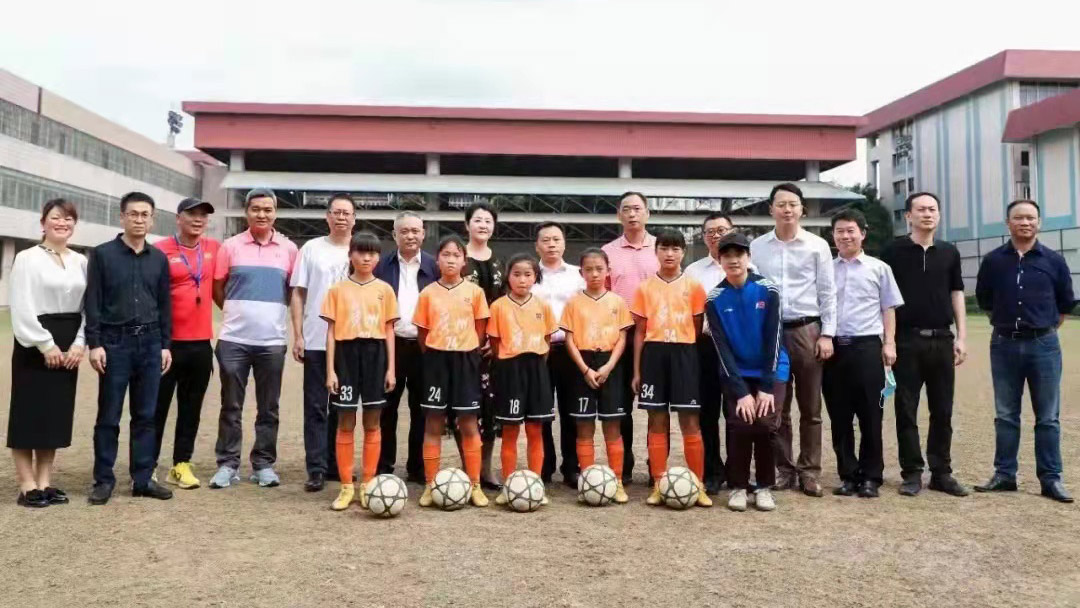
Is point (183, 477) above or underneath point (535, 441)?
underneath

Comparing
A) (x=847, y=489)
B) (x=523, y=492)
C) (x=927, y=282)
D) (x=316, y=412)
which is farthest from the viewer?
(x=316, y=412)

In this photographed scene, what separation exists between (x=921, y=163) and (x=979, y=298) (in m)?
48.9

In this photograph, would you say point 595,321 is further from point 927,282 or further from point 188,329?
point 188,329

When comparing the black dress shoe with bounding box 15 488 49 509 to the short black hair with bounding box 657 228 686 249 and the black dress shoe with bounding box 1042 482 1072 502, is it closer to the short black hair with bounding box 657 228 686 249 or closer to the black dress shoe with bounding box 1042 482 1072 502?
the short black hair with bounding box 657 228 686 249

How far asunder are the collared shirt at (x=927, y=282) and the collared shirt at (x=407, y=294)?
3580mm

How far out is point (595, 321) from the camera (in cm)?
524

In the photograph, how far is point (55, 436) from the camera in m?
4.98

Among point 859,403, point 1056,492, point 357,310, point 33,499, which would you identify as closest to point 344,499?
point 357,310

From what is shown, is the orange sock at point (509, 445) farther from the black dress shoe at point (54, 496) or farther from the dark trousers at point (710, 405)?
the black dress shoe at point (54, 496)

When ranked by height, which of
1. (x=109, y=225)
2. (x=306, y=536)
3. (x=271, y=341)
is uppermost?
(x=109, y=225)

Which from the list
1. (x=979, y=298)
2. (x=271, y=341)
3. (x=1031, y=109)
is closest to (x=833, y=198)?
(x=1031, y=109)

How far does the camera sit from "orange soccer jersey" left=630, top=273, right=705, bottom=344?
16.9 ft

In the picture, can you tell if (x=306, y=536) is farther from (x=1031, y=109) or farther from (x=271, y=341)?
(x=1031, y=109)

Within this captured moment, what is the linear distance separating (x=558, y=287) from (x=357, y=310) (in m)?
1.48
